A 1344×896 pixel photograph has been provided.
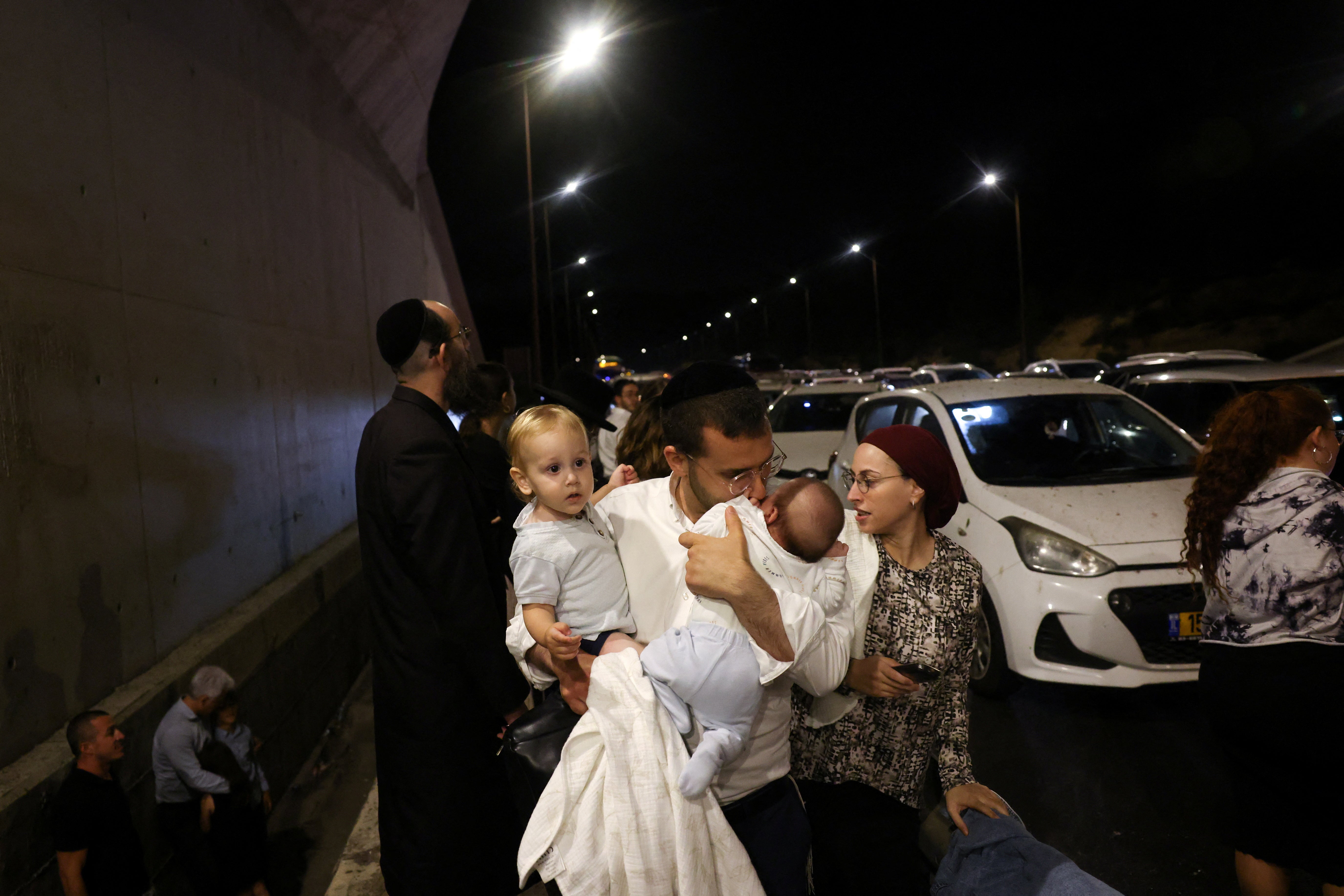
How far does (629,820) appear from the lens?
1862mm

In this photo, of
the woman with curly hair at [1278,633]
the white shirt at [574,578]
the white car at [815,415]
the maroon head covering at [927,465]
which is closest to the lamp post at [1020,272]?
A: the white car at [815,415]

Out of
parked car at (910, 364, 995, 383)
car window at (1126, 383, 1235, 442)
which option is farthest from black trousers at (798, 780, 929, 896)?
parked car at (910, 364, 995, 383)

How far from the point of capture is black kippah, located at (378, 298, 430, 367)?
3.07m

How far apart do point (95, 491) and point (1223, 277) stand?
52640 mm

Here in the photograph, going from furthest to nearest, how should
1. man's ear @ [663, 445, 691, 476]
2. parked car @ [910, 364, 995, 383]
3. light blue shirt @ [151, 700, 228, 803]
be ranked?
parked car @ [910, 364, 995, 383] < light blue shirt @ [151, 700, 228, 803] < man's ear @ [663, 445, 691, 476]

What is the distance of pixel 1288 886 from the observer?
334cm

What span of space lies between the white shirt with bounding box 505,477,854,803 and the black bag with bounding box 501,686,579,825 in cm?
28

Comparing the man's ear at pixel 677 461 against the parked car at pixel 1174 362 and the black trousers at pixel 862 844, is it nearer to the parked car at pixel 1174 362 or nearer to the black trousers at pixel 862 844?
the black trousers at pixel 862 844

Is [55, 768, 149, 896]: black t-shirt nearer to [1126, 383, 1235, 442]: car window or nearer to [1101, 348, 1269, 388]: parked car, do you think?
[1126, 383, 1235, 442]: car window

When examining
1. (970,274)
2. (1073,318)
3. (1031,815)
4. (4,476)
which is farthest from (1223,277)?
(4,476)

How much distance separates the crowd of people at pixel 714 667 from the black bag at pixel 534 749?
5cm

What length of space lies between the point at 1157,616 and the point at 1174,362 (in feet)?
31.6

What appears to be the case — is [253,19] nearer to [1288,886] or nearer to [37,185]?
[37,185]

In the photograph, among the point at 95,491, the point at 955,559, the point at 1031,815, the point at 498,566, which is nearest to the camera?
the point at 955,559
